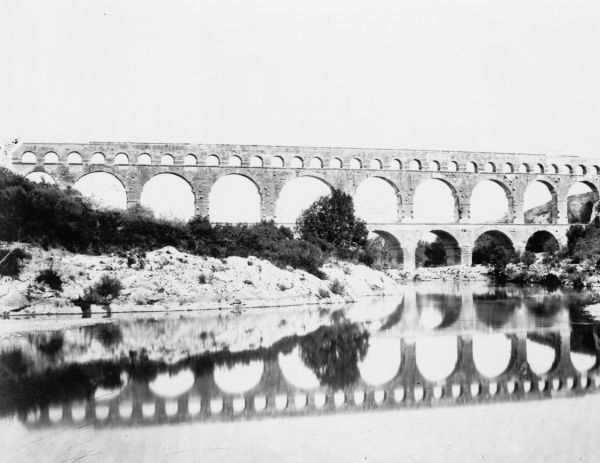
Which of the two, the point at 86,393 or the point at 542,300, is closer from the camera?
the point at 86,393

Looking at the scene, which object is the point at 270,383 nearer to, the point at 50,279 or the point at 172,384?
the point at 172,384

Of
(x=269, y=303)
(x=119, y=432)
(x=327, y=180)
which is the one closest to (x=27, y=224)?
(x=269, y=303)

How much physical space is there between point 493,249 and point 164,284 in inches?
1085

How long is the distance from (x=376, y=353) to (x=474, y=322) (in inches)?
180

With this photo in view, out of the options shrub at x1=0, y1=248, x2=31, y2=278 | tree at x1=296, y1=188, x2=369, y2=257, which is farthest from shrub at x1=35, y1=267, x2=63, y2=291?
tree at x1=296, y1=188, x2=369, y2=257

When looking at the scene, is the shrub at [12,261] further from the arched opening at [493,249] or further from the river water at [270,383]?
the arched opening at [493,249]

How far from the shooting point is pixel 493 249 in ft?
124

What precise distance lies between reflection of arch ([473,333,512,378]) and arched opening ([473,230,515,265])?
26.2 m

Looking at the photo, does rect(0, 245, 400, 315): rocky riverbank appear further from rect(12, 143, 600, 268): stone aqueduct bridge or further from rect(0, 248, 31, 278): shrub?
rect(12, 143, 600, 268): stone aqueduct bridge

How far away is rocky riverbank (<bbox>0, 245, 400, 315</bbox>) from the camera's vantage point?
13.5 meters

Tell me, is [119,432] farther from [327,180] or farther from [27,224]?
[327,180]

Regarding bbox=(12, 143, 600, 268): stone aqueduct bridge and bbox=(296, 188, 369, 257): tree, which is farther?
bbox=(12, 143, 600, 268): stone aqueduct bridge

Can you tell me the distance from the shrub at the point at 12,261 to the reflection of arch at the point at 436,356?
944cm

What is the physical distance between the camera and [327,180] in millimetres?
34344
